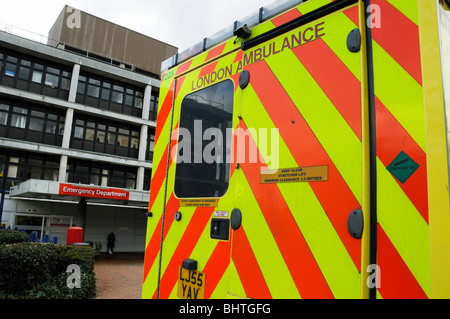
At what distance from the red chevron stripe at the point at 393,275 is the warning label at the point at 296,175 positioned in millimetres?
336

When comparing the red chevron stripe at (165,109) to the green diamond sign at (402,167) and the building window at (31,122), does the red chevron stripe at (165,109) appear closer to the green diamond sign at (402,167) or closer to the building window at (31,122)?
the green diamond sign at (402,167)

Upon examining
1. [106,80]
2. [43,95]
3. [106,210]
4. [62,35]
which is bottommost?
[106,210]

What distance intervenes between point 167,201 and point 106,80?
26.3 m

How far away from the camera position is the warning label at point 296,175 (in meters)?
1.54

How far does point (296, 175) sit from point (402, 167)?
0.48 meters

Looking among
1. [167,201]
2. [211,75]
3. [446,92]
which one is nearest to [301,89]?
[446,92]

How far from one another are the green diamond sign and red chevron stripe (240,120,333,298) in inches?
19.7

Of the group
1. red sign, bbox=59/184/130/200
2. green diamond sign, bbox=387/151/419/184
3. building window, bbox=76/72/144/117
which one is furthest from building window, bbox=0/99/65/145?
green diamond sign, bbox=387/151/419/184

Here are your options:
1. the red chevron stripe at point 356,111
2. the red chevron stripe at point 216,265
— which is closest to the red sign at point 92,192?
the red chevron stripe at point 216,265

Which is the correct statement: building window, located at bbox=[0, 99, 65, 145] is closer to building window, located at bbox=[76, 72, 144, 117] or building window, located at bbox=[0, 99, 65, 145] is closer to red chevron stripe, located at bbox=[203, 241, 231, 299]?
building window, located at bbox=[76, 72, 144, 117]

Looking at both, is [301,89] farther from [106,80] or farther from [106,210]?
[106,80]

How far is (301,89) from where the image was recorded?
1.71 m

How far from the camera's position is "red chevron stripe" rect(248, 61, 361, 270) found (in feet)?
4.65

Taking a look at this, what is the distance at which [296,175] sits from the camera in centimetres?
164
